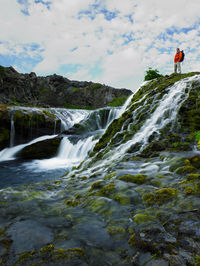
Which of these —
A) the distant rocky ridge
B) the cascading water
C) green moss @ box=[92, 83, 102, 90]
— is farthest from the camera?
green moss @ box=[92, 83, 102, 90]

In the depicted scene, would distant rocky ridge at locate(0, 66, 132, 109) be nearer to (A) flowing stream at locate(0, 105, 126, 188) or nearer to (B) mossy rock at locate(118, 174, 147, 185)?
(A) flowing stream at locate(0, 105, 126, 188)

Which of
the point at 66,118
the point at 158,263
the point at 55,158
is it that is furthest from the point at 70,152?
the point at 158,263

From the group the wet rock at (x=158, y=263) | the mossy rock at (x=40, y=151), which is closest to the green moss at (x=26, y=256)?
the wet rock at (x=158, y=263)

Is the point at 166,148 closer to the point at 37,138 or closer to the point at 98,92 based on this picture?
the point at 37,138

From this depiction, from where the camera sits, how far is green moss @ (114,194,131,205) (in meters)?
3.45

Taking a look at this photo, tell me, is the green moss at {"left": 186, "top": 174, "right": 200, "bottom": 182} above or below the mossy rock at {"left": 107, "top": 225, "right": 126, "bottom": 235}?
above

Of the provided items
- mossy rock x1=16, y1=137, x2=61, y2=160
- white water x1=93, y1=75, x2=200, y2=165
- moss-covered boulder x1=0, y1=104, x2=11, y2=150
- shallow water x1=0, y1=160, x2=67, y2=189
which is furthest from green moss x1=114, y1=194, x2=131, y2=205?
moss-covered boulder x1=0, y1=104, x2=11, y2=150

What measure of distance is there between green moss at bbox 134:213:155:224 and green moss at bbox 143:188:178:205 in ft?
1.62

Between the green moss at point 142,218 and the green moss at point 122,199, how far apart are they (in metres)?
0.59

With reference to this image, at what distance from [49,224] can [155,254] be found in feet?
5.74

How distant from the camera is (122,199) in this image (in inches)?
140

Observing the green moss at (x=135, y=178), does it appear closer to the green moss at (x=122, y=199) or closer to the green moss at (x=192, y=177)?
the green moss at (x=122, y=199)

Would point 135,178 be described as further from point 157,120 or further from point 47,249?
point 157,120

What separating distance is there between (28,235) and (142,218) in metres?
1.78
